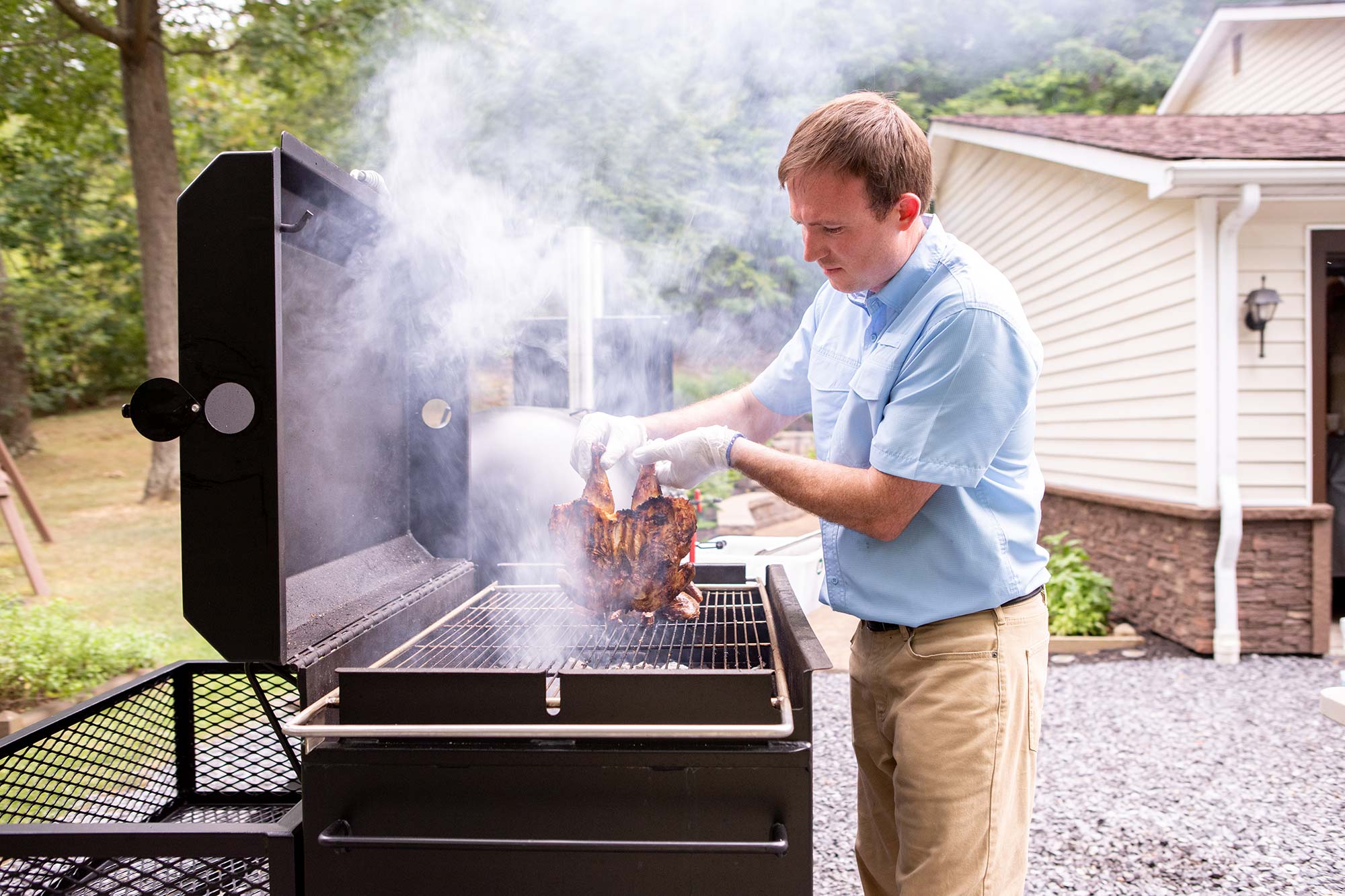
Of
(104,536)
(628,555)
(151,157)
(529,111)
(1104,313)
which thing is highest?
(529,111)

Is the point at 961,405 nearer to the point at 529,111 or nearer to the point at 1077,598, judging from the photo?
the point at 1077,598

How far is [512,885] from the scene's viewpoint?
1.60 m

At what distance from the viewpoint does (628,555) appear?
7.32 ft

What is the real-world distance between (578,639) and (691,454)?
578 mm

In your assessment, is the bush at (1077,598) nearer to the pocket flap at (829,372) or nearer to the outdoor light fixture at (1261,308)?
the outdoor light fixture at (1261,308)

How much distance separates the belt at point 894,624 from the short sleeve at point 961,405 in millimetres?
353

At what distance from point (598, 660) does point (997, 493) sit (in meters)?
1.03

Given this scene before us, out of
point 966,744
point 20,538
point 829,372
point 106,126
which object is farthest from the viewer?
point 106,126

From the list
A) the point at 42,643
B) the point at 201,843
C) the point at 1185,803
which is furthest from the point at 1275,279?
the point at 42,643

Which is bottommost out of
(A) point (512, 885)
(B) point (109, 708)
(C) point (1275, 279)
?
(A) point (512, 885)

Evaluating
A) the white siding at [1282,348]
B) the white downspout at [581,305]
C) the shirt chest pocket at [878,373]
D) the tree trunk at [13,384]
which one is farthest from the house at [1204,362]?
the tree trunk at [13,384]

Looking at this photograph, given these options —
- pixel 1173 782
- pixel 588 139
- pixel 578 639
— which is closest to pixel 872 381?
pixel 578 639

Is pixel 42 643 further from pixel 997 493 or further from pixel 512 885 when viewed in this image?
pixel 997 493

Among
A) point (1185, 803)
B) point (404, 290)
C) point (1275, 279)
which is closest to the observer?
point (404, 290)
